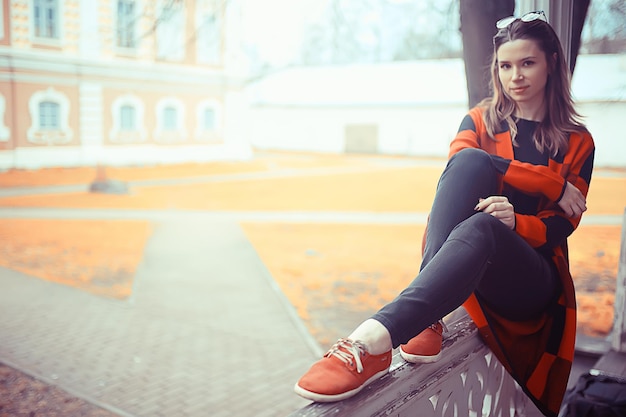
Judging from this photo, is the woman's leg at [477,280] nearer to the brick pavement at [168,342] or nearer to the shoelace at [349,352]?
the shoelace at [349,352]

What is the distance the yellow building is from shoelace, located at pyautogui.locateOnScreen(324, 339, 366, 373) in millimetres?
6991

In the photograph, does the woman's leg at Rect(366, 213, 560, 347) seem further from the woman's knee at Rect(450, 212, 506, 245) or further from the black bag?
the black bag

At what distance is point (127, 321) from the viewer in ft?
14.9

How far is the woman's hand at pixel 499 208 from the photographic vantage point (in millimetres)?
1163

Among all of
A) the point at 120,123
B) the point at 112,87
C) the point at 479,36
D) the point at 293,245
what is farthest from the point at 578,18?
the point at 120,123

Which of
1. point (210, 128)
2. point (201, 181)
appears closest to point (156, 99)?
point (210, 128)

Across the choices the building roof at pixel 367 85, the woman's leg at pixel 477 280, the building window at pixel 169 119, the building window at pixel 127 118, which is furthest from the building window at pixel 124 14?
the woman's leg at pixel 477 280

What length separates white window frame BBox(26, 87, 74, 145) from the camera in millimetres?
11476

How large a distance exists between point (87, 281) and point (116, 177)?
771 cm

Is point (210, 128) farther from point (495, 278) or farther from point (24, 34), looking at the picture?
point (495, 278)

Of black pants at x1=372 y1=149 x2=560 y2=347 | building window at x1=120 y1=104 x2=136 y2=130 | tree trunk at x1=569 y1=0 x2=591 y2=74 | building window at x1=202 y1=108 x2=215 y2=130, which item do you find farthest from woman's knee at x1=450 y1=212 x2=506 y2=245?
building window at x1=202 y1=108 x2=215 y2=130

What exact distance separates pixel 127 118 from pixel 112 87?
42.0 inches

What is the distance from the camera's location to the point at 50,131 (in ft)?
39.8

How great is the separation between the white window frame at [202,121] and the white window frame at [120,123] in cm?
209
